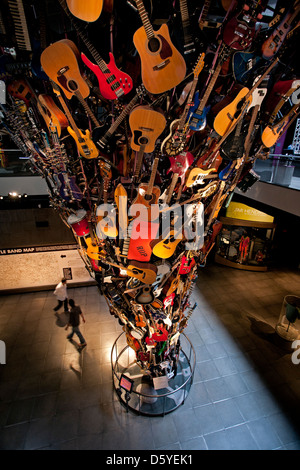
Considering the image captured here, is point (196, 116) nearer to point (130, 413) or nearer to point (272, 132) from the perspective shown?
point (272, 132)

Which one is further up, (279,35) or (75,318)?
(279,35)

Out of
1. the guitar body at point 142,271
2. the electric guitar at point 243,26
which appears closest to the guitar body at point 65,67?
the electric guitar at point 243,26

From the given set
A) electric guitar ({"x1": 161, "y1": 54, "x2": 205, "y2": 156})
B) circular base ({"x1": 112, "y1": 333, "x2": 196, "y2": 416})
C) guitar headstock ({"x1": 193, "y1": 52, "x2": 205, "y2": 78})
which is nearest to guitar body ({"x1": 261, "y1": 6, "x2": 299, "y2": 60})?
guitar headstock ({"x1": 193, "y1": 52, "x2": 205, "y2": 78})

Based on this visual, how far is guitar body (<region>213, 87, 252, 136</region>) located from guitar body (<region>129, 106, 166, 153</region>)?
0.54 meters

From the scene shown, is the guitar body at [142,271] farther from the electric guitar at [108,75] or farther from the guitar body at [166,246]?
the electric guitar at [108,75]

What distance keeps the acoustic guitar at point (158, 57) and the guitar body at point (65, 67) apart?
54 cm

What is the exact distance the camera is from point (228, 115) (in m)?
2.22

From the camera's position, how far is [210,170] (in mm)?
2584

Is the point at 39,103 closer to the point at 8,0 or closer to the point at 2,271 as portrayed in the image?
the point at 8,0

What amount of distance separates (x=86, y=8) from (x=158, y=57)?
57 cm

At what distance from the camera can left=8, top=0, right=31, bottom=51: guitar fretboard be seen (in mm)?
1726

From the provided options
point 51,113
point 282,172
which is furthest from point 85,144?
point 282,172

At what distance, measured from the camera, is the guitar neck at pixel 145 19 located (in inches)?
66.0

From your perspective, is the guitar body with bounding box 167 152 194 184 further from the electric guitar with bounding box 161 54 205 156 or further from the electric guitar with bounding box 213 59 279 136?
the electric guitar with bounding box 213 59 279 136
